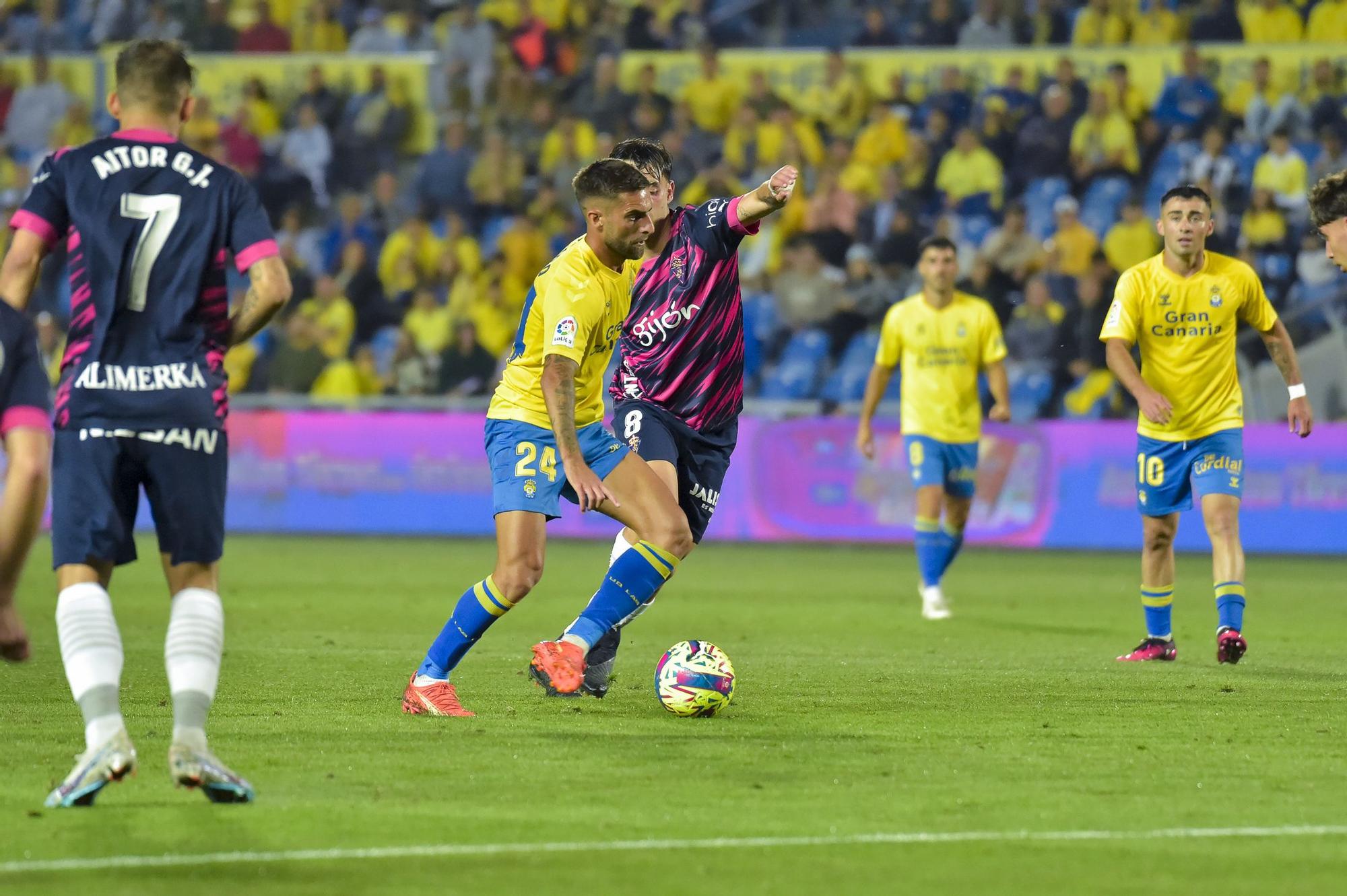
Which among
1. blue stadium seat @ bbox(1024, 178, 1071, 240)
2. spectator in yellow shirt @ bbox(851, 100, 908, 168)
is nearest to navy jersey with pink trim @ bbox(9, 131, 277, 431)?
blue stadium seat @ bbox(1024, 178, 1071, 240)

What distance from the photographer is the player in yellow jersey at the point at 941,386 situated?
13273 mm

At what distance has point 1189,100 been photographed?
2158cm

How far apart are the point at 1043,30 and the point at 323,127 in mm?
9271

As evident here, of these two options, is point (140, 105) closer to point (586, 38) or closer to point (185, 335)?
point (185, 335)

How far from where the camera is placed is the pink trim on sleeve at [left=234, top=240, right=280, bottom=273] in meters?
5.54

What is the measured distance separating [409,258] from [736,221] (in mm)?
14290

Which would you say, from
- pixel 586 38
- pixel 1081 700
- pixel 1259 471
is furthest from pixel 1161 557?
pixel 586 38

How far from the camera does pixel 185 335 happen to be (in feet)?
18.3

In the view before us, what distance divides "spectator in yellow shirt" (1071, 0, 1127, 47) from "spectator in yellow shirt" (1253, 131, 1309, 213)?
278cm

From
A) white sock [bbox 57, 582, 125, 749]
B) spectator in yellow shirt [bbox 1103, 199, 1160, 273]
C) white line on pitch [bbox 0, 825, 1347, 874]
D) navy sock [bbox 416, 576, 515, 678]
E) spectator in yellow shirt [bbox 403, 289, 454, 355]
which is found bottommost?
white line on pitch [bbox 0, 825, 1347, 874]

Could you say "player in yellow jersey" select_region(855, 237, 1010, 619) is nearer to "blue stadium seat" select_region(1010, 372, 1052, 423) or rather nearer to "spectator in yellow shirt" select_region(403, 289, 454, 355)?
"blue stadium seat" select_region(1010, 372, 1052, 423)

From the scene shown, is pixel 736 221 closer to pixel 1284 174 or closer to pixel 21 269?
pixel 21 269

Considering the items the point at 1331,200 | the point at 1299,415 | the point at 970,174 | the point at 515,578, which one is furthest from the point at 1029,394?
the point at 515,578

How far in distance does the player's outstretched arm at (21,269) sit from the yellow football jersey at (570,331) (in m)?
2.32
